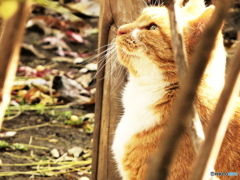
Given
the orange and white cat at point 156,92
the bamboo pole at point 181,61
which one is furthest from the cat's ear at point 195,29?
the bamboo pole at point 181,61

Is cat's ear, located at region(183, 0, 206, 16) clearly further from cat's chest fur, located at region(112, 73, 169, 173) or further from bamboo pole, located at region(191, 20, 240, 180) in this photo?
bamboo pole, located at region(191, 20, 240, 180)

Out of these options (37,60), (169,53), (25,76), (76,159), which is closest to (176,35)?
(169,53)

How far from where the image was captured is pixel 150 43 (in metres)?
2.61

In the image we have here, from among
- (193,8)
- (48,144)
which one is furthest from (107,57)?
(48,144)

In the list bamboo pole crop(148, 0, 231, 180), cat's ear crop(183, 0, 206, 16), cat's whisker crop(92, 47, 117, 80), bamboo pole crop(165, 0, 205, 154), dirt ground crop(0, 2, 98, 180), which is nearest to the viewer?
bamboo pole crop(148, 0, 231, 180)

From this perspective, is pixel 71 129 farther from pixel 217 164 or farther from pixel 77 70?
pixel 217 164

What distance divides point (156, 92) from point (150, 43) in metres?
0.29

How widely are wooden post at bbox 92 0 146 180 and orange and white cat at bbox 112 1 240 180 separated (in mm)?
188

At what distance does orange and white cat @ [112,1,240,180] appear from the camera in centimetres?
Answer: 237

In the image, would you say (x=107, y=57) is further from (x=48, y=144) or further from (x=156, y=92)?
(x=48, y=144)

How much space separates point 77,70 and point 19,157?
76.3 inches

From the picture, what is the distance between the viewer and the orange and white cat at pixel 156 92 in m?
2.37

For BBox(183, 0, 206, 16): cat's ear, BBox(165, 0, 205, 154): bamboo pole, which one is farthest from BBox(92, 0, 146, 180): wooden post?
BBox(165, 0, 205, 154): bamboo pole

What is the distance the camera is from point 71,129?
4215 mm
